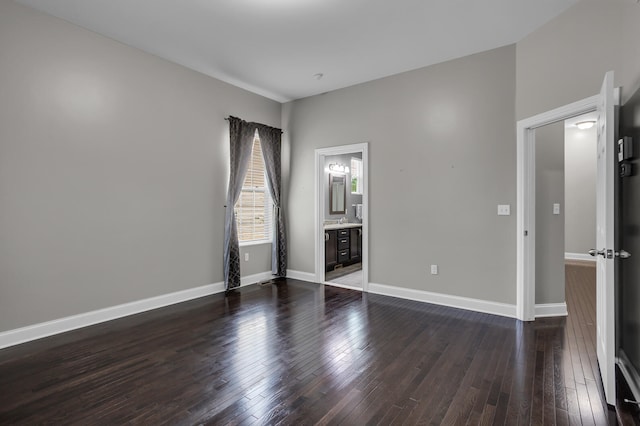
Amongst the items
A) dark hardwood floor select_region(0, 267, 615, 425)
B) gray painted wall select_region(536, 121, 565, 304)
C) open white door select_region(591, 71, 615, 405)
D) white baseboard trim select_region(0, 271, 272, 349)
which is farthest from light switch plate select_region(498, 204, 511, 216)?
white baseboard trim select_region(0, 271, 272, 349)

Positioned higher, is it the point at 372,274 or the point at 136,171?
the point at 136,171

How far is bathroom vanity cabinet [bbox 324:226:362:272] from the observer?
5996 mm

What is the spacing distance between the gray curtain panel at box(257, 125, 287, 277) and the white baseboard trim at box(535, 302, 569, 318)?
3674 millimetres

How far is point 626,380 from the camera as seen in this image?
230cm

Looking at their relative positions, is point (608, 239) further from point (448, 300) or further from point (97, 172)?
point (97, 172)

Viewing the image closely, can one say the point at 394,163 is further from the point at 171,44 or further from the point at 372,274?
the point at 171,44

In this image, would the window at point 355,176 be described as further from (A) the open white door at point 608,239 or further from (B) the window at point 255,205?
(A) the open white door at point 608,239

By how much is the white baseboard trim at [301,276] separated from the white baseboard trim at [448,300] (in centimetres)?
111

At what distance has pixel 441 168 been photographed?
4160 millimetres

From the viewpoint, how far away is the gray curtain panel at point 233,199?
15.7 feet

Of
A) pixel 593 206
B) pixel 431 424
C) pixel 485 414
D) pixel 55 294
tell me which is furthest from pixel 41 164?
pixel 593 206

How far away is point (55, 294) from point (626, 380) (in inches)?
193

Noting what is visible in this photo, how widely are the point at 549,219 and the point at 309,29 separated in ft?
11.1

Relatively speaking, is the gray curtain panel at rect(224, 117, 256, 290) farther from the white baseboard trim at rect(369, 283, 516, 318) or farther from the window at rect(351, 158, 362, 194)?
the window at rect(351, 158, 362, 194)
